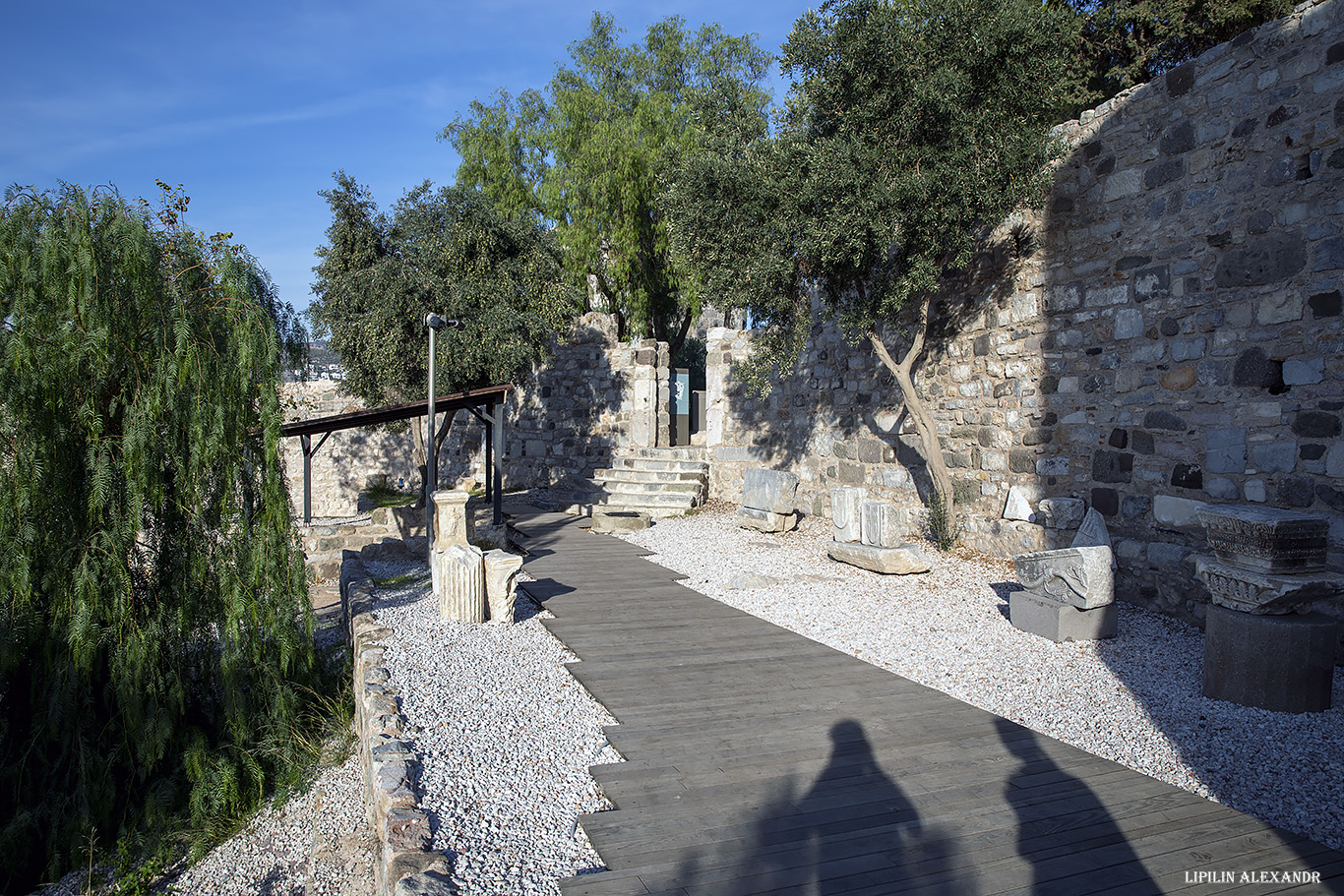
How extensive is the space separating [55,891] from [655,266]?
15.3m

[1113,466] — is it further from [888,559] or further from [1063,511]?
[888,559]

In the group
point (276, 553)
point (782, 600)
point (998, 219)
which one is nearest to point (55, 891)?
point (276, 553)

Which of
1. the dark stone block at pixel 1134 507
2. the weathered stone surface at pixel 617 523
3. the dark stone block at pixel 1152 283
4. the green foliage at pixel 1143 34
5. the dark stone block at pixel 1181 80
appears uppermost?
the green foliage at pixel 1143 34

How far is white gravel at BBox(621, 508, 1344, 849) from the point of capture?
3.62 meters

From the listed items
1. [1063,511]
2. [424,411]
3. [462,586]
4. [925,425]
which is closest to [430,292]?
[424,411]

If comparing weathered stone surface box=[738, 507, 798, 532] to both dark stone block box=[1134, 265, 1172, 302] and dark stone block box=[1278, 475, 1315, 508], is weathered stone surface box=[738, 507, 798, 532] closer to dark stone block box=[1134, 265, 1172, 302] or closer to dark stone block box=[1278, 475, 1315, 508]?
dark stone block box=[1134, 265, 1172, 302]

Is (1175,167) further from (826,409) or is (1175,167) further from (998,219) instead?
(826,409)

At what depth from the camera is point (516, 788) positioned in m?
3.60

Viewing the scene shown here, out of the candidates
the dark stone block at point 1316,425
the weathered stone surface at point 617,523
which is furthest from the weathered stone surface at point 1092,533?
the weathered stone surface at point 617,523

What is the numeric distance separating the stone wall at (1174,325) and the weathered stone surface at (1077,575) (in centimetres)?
109

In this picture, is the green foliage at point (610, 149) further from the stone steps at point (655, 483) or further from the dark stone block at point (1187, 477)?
the dark stone block at point (1187, 477)

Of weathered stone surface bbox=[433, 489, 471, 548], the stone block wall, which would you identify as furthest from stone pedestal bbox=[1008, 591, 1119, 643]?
the stone block wall

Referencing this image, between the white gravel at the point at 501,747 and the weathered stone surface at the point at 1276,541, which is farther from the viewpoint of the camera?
the weathered stone surface at the point at 1276,541

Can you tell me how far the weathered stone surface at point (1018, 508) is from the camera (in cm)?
776
